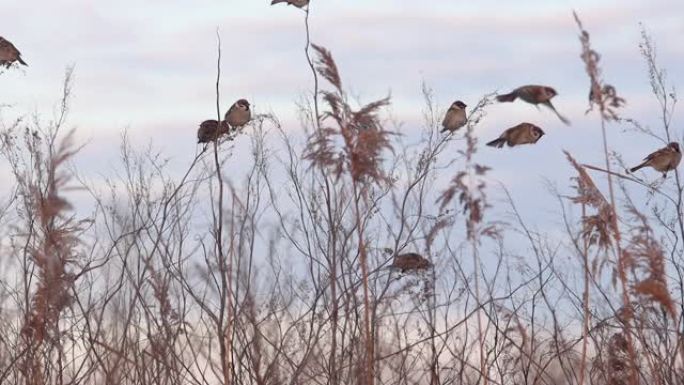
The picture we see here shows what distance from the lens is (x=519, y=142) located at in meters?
4.21

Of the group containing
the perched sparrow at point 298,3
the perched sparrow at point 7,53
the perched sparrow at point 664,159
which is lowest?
the perched sparrow at point 664,159

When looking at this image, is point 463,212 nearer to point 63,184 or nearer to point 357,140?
point 357,140


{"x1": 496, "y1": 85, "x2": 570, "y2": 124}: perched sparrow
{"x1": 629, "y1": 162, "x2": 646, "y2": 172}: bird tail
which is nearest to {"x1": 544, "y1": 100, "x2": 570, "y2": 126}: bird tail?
{"x1": 496, "y1": 85, "x2": 570, "y2": 124}: perched sparrow

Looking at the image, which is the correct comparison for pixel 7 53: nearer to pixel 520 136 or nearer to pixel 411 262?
pixel 411 262

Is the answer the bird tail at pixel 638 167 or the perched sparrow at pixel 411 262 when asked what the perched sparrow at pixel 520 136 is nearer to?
the bird tail at pixel 638 167

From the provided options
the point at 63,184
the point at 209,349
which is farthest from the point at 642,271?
the point at 209,349

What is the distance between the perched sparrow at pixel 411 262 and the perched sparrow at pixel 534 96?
1.93 metres

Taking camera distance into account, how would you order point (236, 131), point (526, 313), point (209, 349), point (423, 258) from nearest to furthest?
point (209, 349), point (423, 258), point (236, 131), point (526, 313)

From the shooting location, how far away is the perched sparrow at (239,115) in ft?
19.1

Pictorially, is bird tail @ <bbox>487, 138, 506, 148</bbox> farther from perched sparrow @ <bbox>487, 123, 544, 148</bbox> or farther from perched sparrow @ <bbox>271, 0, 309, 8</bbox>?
perched sparrow @ <bbox>271, 0, 309, 8</bbox>

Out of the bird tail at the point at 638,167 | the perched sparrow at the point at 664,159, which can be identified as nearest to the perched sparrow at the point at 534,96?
the bird tail at the point at 638,167

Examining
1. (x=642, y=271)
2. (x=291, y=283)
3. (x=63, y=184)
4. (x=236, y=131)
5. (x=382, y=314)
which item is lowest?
(x=642, y=271)

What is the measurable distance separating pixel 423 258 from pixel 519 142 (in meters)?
1.30

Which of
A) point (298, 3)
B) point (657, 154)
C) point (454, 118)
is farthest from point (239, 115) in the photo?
point (657, 154)
